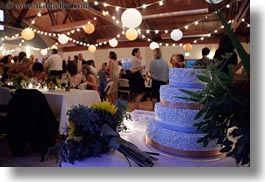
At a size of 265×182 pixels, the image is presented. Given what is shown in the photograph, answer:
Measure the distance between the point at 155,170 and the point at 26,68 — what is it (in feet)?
8.32

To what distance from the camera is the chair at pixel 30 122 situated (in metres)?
2.02

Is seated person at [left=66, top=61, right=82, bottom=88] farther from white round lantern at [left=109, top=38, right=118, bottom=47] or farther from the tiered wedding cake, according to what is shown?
the tiered wedding cake

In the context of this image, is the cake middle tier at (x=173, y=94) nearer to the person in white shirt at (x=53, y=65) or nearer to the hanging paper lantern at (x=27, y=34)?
the person in white shirt at (x=53, y=65)

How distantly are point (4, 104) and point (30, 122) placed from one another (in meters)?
0.38

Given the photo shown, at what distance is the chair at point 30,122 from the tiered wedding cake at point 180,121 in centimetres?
151

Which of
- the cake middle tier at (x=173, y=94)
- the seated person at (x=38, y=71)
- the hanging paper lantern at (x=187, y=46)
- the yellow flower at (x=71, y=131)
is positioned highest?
the hanging paper lantern at (x=187, y=46)

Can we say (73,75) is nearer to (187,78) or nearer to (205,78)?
(187,78)

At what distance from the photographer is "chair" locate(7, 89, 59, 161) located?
2.02 meters

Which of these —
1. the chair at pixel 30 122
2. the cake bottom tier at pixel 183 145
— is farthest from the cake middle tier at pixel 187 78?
the chair at pixel 30 122

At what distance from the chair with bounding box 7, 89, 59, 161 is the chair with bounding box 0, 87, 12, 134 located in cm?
11

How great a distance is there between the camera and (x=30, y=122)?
207cm

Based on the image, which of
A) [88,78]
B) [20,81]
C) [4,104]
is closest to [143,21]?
[88,78]

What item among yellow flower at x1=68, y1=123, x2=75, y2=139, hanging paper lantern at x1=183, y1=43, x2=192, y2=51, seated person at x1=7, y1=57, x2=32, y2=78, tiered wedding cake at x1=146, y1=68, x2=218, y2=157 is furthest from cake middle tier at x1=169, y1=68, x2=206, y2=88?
hanging paper lantern at x1=183, y1=43, x2=192, y2=51

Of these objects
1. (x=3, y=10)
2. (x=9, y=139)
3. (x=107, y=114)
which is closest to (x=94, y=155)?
(x=107, y=114)
